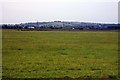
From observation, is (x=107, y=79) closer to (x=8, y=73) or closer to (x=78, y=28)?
(x=8, y=73)

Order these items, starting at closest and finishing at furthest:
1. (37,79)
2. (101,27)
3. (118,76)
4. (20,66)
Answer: (37,79)
(118,76)
(20,66)
(101,27)

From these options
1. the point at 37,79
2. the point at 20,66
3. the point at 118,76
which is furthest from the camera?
the point at 20,66

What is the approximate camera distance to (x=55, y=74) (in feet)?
55.2

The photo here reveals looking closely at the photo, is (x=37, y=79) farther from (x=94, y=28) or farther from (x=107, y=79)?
(x=94, y=28)

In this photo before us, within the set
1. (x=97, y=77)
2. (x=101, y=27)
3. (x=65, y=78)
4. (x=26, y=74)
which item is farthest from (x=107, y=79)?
(x=101, y=27)

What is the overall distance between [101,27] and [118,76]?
161032mm

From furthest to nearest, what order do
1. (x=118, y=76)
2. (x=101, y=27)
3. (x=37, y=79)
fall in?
(x=101, y=27)
(x=118, y=76)
(x=37, y=79)

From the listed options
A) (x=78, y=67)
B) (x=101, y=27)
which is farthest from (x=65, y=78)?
(x=101, y=27)

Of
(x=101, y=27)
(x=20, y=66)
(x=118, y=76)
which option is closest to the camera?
(x=118, y=76)

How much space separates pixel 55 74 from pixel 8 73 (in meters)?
2.55

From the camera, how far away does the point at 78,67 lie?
66.2ft

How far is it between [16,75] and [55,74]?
6.84 ft

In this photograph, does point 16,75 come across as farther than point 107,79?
Yes

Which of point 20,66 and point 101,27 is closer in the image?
point 20,66
